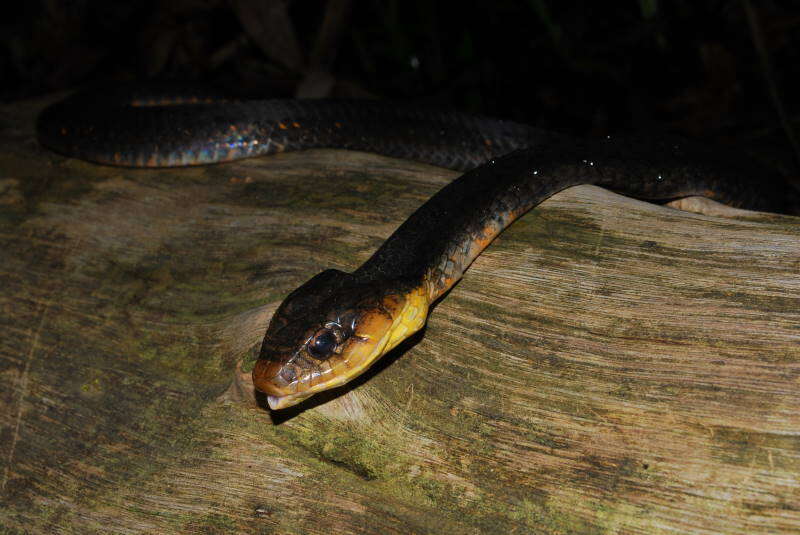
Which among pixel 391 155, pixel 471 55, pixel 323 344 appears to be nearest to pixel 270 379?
pixel 323 344

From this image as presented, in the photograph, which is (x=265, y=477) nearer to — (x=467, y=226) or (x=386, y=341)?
(x=386, y=341)

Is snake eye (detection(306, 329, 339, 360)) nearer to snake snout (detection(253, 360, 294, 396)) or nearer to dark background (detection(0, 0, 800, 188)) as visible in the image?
snake snout (detection(253, 360, 294, 396))

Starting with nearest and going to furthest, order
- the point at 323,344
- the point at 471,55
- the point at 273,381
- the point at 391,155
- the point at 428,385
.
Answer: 1. the point at 273,381
2. the point at 323,344
3. the point at 428,385
4. the point at 391,155
5. the point at 471,55

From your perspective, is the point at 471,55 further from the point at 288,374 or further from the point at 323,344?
the point at 288,374

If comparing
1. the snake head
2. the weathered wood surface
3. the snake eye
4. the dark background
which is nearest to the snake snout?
the snake head

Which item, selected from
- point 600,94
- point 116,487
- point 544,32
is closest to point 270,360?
point 116,487

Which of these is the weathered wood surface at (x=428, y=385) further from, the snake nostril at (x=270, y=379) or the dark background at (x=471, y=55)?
the dark background at (x=471, y=55)
